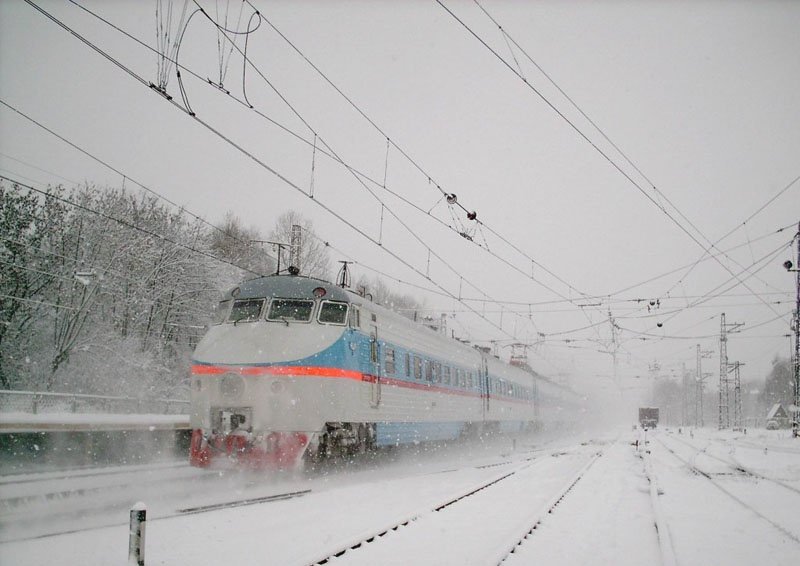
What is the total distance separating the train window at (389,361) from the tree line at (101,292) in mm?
7798

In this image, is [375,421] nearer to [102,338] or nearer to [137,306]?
[102,338]

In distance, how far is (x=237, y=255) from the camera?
44.9 metres

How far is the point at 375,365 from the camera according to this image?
13.9 m

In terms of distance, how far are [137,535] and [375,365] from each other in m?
8.31

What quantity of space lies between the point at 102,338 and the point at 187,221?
467 inches

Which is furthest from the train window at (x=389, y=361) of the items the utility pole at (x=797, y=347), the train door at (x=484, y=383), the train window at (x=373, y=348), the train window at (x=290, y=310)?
the utility pole at (x=797, y=347)

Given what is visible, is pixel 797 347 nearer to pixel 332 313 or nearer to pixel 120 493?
pixel 332 313

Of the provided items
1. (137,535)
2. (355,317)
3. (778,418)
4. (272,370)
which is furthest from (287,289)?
(778,418)

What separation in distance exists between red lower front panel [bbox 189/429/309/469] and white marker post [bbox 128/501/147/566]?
214 inches

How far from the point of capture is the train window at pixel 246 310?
41.2 ft

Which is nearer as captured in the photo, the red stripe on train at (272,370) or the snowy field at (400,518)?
the snowy field at (400,518)

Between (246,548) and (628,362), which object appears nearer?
(246,548)

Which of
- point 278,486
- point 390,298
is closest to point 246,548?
point 278,486

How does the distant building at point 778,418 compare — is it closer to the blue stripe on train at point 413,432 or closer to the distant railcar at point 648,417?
the distant railcar at point 648,417
